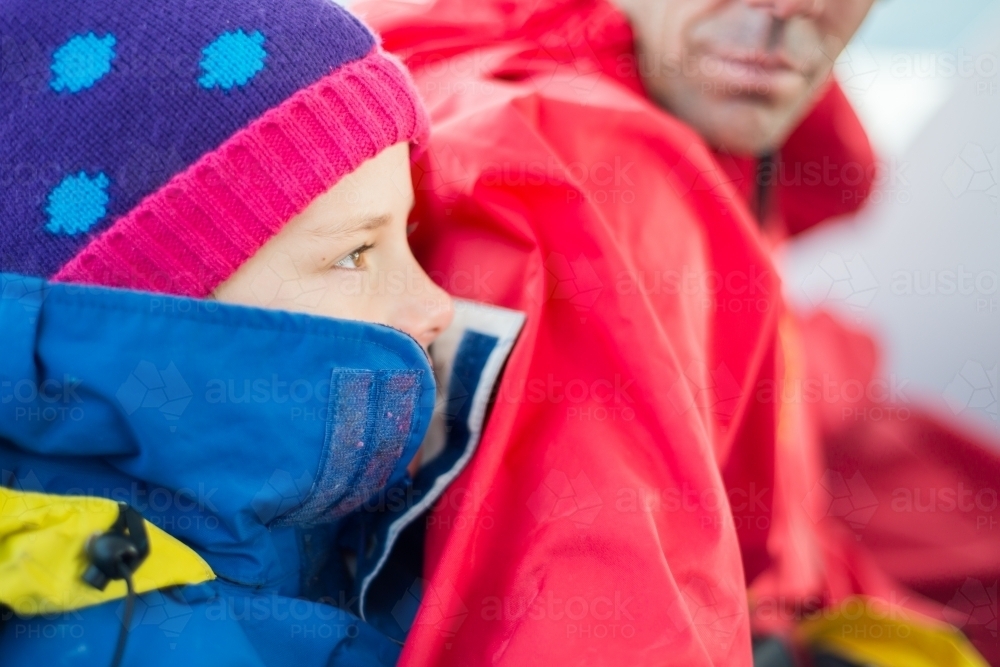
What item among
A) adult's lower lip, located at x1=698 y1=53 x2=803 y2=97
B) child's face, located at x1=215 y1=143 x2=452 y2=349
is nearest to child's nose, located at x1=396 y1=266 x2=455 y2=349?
child's face, located at x1=215 y1=143 x2=452 y2=349

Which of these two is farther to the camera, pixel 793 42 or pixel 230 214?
pixel 793 42

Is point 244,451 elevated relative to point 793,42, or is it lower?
lower

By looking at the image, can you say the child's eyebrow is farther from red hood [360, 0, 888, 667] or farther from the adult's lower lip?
the adult's lower lip

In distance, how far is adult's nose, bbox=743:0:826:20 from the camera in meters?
0.71

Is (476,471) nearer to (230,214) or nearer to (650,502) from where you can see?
(650,502)

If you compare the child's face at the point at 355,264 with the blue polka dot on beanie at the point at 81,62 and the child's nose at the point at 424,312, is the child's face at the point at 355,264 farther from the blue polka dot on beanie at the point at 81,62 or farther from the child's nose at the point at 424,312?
the blue polka dot on beanie at the point at 81,62

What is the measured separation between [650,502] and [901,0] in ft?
2.33

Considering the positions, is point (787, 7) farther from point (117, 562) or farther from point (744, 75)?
point (117, 562)

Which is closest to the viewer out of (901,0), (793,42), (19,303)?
(19,303)

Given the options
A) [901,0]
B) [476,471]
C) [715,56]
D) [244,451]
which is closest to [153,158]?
[244,451]

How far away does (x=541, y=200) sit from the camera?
2.05ft

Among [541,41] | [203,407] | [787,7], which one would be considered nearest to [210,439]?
[203,407]

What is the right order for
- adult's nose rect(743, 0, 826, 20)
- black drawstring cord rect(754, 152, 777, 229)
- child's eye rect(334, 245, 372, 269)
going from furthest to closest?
black drawstring cord rect(754, 152, 777, 229) < adult's nose rect(743, 0, 826, 20) < child's eye rect(334, 245, 372, 269)

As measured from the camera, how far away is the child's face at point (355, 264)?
1.78 ft
